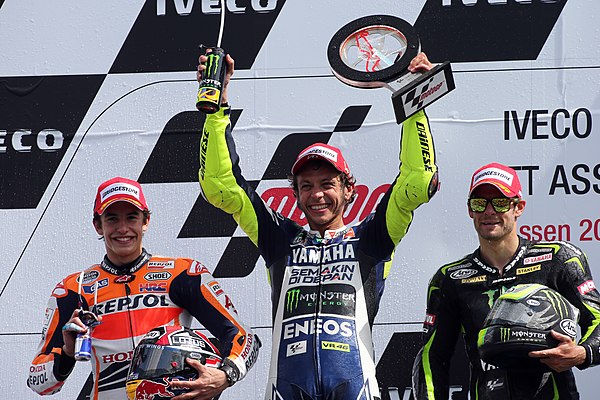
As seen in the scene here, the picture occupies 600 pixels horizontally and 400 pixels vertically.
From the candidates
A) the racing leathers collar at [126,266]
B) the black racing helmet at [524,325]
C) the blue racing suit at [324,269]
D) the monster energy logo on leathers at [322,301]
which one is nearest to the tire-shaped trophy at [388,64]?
the blue racing suit at [324,269]

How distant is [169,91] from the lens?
4.34 m

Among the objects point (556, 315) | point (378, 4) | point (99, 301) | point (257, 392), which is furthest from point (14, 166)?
point (556, 315)

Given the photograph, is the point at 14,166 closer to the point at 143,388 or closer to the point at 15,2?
the point at 15,2

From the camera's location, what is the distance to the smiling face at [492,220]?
3.53 m

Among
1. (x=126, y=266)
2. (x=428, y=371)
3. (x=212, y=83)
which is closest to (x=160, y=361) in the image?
(x=126, y=266)

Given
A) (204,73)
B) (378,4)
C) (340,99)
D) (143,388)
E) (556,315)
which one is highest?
(378,4)

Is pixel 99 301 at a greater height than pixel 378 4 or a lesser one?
lesser

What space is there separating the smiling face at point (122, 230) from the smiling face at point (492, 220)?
1.21 meters

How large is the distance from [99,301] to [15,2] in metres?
1.66

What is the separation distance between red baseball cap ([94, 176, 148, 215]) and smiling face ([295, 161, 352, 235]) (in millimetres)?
581

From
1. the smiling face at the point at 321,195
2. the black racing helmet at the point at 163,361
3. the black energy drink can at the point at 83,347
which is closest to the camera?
the black racing helmet at the point at 163,361

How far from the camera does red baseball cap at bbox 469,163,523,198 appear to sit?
355 centimetres

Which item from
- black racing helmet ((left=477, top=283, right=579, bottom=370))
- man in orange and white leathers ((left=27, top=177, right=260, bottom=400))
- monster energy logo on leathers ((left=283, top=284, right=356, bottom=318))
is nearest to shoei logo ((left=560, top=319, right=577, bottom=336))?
black racing helmet ((left=477, top=283, right=579, bottom=370))

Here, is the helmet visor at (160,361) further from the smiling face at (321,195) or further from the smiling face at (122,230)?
the smiling face at (321,195)
